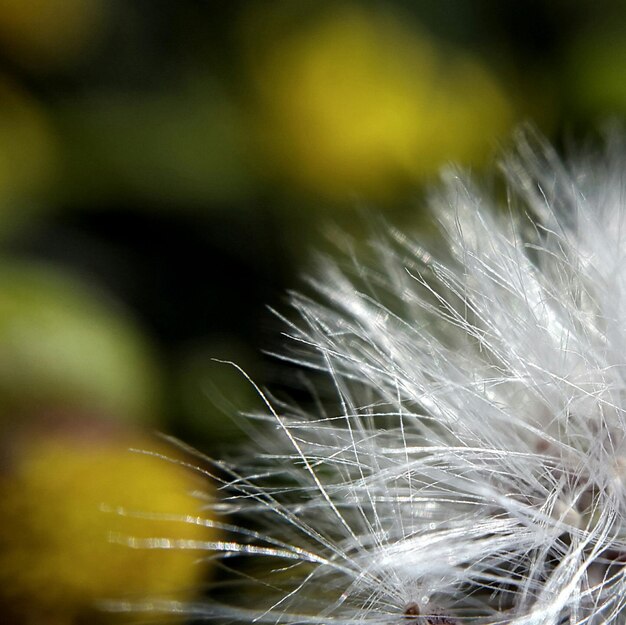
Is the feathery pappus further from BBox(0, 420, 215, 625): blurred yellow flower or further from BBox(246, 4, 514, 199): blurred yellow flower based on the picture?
BBox(246, 4, 514, 199): blurred yellow flower

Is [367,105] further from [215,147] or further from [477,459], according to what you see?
[477,459]

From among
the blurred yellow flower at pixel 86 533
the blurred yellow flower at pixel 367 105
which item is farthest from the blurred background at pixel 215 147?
the blurred yellow flower at pixel 86 533

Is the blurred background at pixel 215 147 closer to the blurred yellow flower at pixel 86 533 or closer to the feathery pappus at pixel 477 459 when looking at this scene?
the blurred yellow flower at pixel 86 533

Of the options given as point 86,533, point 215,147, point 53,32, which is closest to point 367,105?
point 215,147

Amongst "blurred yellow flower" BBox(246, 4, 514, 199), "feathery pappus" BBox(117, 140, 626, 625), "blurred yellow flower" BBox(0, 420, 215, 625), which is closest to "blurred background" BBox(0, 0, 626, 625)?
"blurred yellow flower" BBox(246, 4, 514, 199)

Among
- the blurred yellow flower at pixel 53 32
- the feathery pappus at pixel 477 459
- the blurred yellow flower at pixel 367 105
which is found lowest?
the feathery pappus at pixel 477 459

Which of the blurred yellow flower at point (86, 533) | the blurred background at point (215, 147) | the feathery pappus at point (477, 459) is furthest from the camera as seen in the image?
the blurred background at point (215, 147)
